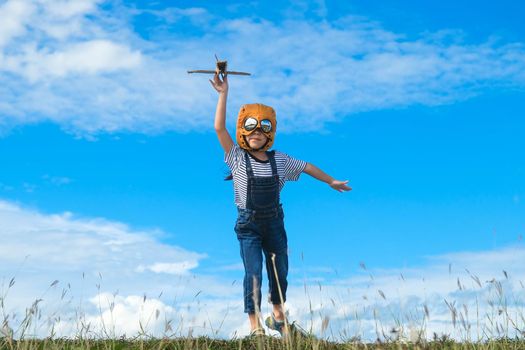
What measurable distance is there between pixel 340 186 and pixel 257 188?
4.01ft

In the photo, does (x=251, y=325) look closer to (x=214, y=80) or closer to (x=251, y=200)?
(x=251, y=200)

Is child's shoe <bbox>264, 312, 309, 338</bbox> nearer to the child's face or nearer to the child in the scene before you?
the child

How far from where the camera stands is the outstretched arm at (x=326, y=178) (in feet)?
25.0

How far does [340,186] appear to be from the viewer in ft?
25.3

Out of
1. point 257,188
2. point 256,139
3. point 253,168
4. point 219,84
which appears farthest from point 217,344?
point 219,84

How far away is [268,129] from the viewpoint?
732cm

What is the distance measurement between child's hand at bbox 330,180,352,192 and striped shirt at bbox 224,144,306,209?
1.47 ft

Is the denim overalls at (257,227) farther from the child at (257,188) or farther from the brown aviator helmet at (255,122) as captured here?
the brown aviator helmet at (255,122)

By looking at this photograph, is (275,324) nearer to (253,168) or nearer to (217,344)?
(217,344)

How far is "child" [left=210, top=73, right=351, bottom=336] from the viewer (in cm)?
698

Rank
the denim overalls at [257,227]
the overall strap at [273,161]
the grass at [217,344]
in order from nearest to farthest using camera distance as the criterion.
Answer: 1. the grass at [217,344]
2. the denim overalls at [257,227]
3. the overall strap at [273,161]

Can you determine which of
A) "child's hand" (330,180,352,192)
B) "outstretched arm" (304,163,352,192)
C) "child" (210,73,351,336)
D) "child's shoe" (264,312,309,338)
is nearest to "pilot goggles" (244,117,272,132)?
"child" (210,73,351,336)

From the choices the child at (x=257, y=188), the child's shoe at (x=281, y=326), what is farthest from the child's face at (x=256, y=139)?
the child's shoe at (x=281, y=326)

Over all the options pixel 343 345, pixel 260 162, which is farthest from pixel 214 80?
pixel 343 345
